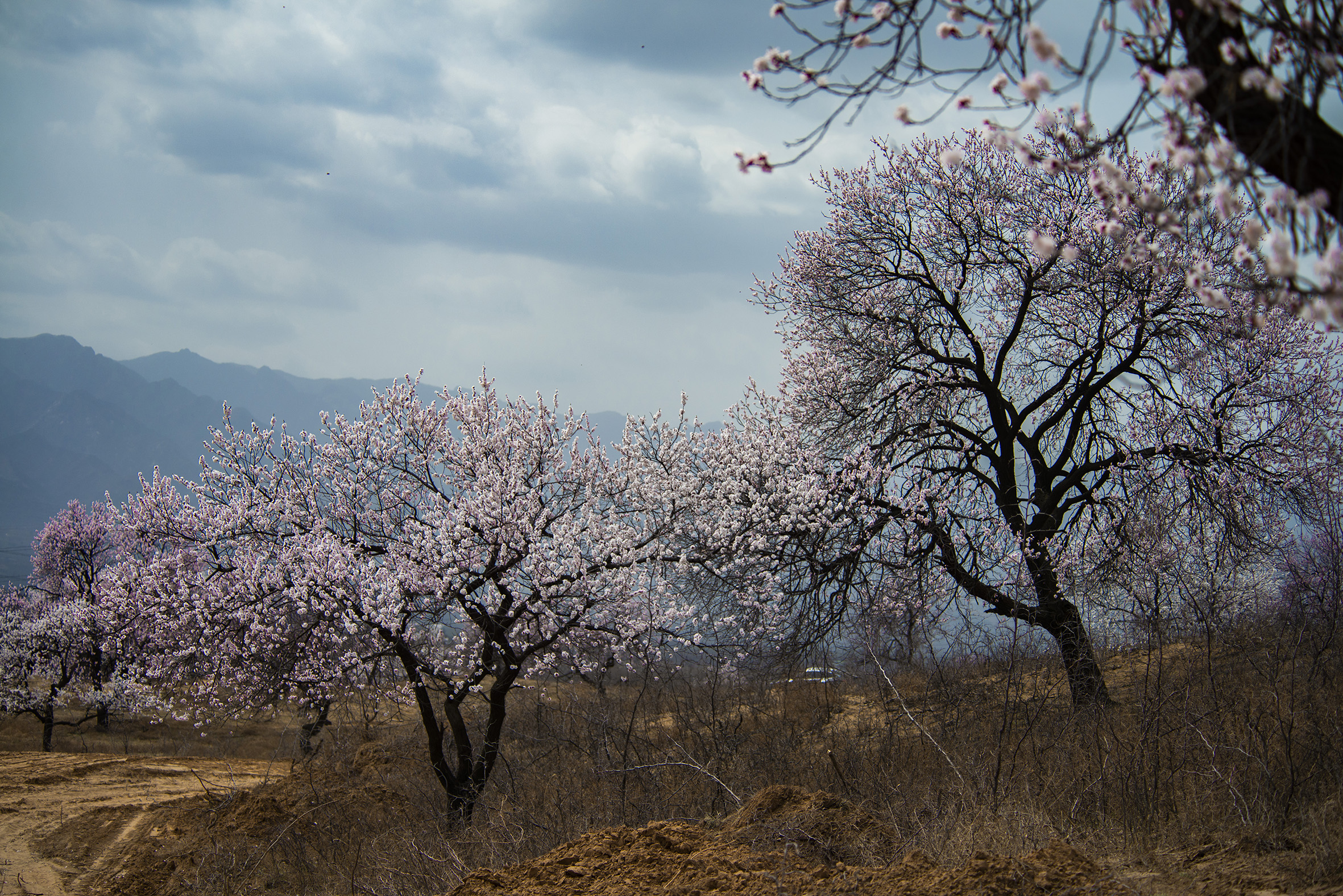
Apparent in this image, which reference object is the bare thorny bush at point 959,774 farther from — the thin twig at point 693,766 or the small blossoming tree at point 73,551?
the small blossoming tree at point 73,551

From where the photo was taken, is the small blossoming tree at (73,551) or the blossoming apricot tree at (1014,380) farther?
the small blossoming tree at (73,551)

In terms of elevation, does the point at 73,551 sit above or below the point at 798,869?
above

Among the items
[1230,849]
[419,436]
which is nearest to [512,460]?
[419,436]

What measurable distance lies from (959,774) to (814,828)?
1.33 metres

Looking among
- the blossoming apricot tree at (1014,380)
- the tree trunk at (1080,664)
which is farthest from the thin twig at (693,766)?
the blossoming apricot tree at (1014,380)

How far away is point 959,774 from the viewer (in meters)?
Answer: 5.88

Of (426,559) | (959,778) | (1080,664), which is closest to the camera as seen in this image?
(959,778)

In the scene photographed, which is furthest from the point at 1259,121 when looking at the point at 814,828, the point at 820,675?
the point at 820,675

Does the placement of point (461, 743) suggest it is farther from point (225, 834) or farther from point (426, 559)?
point (225, 834)

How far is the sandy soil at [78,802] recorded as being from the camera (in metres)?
10.5

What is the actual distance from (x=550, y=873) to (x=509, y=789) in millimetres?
6532

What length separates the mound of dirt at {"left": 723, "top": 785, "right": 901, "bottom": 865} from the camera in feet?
16.5

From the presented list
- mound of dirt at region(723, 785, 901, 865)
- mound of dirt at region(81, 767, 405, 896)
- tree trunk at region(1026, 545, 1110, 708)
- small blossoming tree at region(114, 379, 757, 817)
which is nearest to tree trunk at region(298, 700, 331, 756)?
mound of dirt at region(81, 767, 405, 896)

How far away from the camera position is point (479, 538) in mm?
11266
